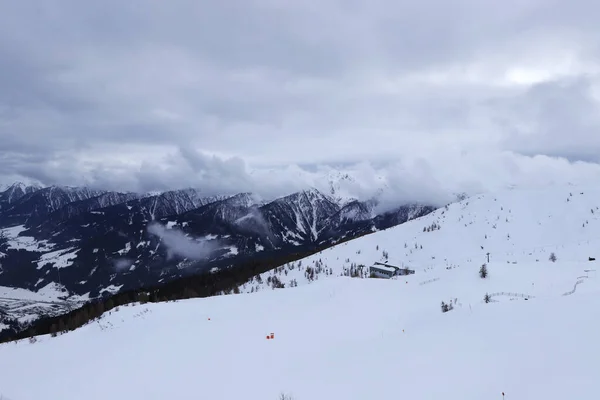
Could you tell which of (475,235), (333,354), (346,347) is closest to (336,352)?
(333,354)

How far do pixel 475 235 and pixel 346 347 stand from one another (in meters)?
107

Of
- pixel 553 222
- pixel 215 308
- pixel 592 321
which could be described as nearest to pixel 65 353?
pixel 215 308

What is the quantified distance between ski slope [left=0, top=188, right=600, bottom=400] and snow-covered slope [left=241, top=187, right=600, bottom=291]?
6429cm

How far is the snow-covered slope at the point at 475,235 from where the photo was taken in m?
93.1

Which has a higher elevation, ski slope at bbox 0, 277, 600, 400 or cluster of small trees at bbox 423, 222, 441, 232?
cluster of small trees at bbox 423, 222, 441, 232

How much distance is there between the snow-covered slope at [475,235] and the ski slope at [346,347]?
6429 centimetres

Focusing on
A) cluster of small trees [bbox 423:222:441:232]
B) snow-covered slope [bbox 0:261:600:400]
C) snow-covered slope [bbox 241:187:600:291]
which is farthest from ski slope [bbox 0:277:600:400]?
cluster of small trees [bbox 423:222:441:232]

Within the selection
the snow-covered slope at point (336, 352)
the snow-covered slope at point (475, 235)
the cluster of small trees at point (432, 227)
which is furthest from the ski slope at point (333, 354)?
the cluster of small trees at point (432, 227)

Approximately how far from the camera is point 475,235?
107m

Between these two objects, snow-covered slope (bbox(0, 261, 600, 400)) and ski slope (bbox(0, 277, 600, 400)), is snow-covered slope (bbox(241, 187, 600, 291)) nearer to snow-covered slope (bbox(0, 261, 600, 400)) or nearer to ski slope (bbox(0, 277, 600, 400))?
snow-covered slope (bbox(0, 261, 600, 400))

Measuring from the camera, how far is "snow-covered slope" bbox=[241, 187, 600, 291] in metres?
93.1

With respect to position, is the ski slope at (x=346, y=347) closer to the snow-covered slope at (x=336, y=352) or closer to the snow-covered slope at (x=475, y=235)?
the snow-covered slope at (x=336, y=352)

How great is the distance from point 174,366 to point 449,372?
11.9m

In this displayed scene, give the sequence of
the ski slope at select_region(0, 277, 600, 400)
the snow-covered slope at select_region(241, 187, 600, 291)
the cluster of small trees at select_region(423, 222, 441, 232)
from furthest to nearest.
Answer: the cluster of small trees at select_region(423, 222, 441, 232)
the snow-covered slope at select_region(241, 187, 600, 291)
the ski slope at select_region(0, 277, 600, 400)
